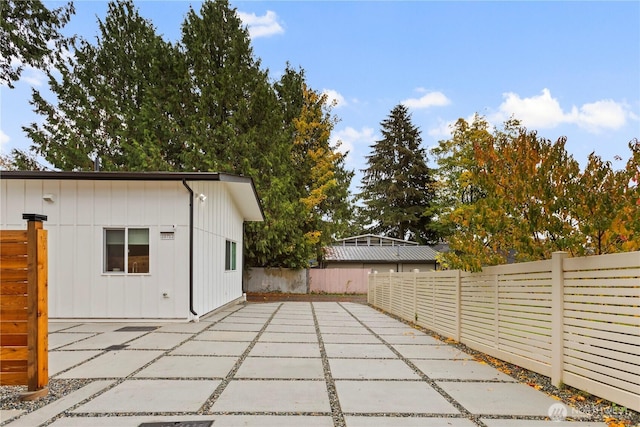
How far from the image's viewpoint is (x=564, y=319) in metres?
3.64

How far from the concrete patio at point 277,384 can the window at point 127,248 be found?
1.63 m

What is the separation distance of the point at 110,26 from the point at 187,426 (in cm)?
2009

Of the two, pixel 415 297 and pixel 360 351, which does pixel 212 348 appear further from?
pixel 415 297

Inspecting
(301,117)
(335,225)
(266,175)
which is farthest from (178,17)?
(335,225)

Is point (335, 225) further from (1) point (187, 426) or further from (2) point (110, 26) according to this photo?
(1) point (187, 426)

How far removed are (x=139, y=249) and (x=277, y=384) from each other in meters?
5.39

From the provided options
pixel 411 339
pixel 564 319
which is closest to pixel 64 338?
pixel 411 339

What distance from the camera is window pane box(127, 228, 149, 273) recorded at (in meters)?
7.93

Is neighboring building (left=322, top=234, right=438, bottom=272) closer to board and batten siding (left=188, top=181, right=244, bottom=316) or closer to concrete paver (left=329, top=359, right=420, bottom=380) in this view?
board and batten siding (left=188, top=181, right=244, bottom=316)

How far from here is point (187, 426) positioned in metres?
2.77

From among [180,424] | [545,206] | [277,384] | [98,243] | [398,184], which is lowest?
[277,384]

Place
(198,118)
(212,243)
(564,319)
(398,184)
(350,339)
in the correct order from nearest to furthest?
(564,319) < (350,339) < (212,243) < (198,118) < (398,184)

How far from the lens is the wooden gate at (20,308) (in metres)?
3.23

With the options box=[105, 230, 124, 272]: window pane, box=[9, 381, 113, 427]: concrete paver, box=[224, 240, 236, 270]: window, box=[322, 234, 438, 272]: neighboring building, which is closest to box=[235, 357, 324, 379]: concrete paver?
box=[9, 381, 113, 427]: concrete paver
